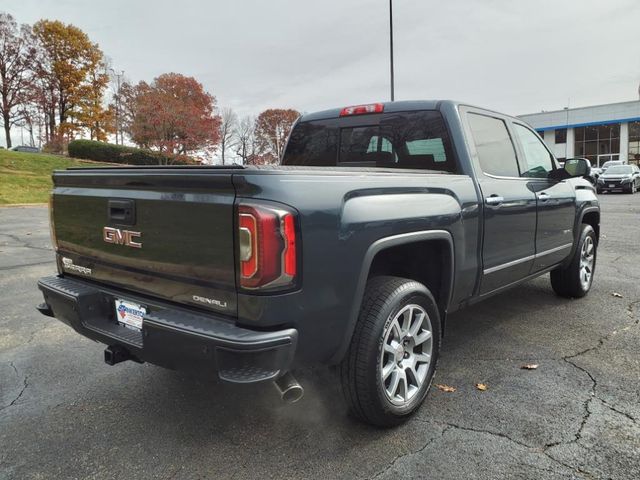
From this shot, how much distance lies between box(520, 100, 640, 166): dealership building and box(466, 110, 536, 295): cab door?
46.3 meters

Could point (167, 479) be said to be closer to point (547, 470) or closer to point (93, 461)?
point (93, 461)

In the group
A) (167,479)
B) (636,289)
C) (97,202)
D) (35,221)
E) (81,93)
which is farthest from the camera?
(81,93)

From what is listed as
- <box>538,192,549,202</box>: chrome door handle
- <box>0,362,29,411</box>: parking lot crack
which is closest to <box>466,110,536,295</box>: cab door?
<box>538,192,549,202</box>: chrome door handle

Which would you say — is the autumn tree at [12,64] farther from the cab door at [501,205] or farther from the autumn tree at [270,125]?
the cab door at [501,205]

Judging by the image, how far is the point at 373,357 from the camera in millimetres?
2486

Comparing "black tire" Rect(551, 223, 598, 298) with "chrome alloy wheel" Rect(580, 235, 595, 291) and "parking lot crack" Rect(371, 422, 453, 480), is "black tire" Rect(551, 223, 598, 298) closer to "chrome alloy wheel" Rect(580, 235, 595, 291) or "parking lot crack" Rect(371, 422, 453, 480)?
"chrome alloy wheel" Rect(580, 235, 595, 291)

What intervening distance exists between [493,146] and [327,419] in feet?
8.14

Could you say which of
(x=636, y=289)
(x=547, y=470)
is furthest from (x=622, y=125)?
(x=547, y=470)

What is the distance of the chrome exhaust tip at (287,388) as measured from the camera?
2.22 metres

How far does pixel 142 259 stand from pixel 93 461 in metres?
1.07

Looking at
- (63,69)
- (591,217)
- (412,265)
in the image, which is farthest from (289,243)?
(63,69)

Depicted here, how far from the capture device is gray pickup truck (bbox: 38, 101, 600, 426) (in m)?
2.08

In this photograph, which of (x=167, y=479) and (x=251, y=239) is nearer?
(x=251, y=239)

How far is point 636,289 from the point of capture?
5641mm
